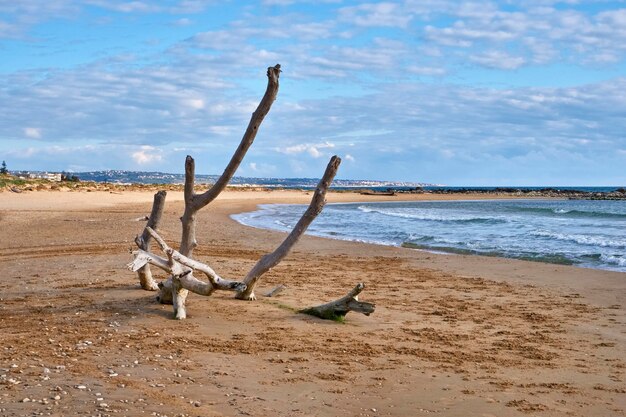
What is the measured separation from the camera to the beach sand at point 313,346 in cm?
619

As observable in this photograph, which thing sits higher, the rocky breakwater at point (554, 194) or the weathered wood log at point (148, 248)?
the rocky breakwater at point (554, 194)

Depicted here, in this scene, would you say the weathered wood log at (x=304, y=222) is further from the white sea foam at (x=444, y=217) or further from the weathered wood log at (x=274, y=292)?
the white sea foam at (x=444, y=217)

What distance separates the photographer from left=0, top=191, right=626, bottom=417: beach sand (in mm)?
6191

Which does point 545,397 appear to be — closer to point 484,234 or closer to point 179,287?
point 179,287

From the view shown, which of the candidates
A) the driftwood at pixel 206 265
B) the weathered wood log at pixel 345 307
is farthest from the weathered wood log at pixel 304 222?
the weathered wood log at pixel 345 307

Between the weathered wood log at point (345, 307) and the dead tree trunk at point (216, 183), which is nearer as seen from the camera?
the dead tree trunk at point (216, 183)

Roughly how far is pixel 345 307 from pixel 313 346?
1.49 metres

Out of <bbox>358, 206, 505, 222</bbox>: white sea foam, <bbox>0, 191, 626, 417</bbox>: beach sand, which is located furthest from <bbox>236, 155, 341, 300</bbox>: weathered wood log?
<bbox>358, 206, 505, 222</bbox>: white sea foam

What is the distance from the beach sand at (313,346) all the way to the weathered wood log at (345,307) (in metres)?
0.19

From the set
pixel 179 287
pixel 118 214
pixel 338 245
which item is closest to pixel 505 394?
pixel 179 287

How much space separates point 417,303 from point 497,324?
1786 mm

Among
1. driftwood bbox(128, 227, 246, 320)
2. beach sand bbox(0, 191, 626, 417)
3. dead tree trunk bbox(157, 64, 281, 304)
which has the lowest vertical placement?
beach sand bbox(0, 191, 626, 417)

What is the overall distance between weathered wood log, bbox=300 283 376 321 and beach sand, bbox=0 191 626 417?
0.62 ft

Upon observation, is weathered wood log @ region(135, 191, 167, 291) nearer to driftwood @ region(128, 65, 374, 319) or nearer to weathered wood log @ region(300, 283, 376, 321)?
driftwood @ region(128, 65, 374, 319)
